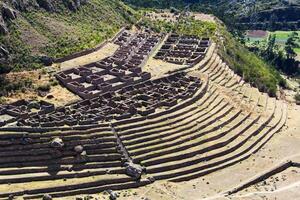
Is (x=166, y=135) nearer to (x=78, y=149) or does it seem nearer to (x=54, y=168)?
(x=78, y=149)

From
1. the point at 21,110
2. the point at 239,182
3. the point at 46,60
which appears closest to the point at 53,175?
the point at 21,110

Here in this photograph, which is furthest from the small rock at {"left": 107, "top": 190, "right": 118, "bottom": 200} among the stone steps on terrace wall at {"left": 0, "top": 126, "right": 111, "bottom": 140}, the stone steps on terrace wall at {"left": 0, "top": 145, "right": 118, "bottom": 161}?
the stone steps on terrace wall at {"left": 0, "top": 126, "right": 111, "bottom": 140}

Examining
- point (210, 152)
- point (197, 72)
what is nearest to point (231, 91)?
point (197, 72)

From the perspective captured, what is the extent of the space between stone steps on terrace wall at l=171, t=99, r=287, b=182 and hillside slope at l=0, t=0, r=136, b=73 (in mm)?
21265

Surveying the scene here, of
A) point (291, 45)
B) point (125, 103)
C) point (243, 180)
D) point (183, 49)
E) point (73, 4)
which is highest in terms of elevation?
point (291, 45)

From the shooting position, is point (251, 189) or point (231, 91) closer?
point (251, 189)

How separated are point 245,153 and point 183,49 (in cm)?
2406

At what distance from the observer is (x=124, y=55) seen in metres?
62.8

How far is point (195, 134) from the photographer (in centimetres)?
4809

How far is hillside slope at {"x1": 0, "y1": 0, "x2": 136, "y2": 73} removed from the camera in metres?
56.9

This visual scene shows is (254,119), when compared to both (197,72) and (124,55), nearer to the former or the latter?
(197,72)

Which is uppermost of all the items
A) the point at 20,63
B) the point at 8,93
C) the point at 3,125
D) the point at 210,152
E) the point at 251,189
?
the point at 20,63

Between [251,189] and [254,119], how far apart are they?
12.5 m

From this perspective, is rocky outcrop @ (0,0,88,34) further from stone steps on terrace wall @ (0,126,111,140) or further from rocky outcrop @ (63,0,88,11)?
stone steps on terrace wall @ (0,126,111,140)
